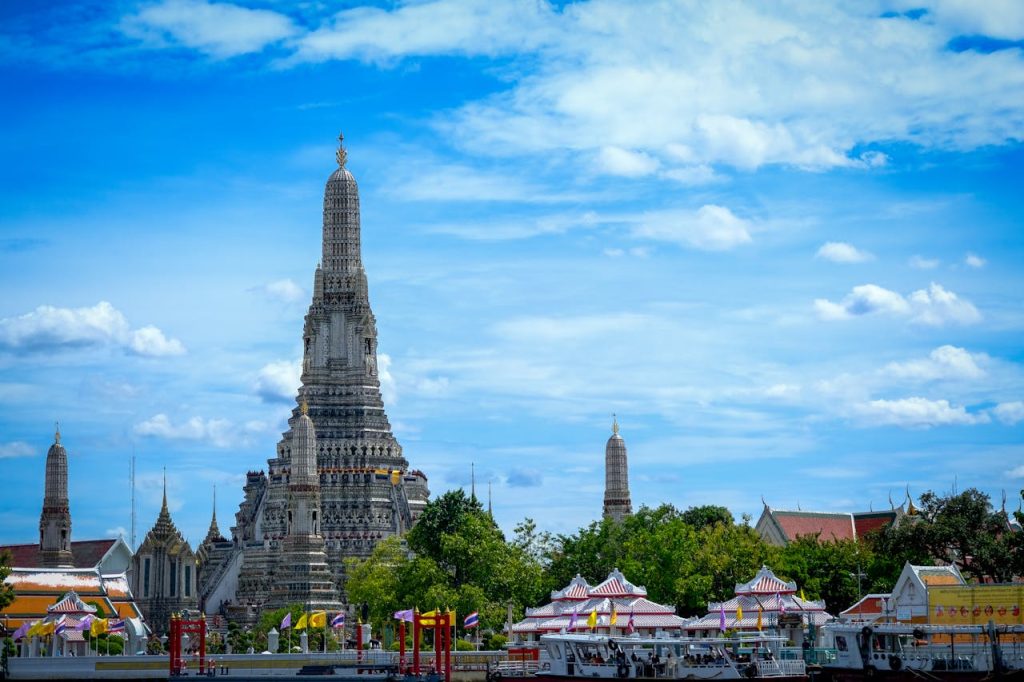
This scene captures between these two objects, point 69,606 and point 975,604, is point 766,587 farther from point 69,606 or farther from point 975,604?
point 69,606

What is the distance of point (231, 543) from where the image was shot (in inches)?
5413

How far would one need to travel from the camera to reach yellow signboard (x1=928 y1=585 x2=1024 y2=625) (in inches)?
2437

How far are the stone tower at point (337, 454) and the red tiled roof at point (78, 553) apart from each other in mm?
9118

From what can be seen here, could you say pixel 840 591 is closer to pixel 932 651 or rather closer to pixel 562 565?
pixel 562 565

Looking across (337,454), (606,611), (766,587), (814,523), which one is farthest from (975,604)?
(337,454)

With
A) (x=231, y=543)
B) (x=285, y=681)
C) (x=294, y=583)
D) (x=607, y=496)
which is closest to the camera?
(x=285, y=681)

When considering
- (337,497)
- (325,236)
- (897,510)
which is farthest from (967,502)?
(325,236)

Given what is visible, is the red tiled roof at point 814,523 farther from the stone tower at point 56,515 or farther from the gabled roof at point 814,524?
the stone tower at point 56,515

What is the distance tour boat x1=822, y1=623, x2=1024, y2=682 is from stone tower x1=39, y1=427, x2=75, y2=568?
2863 inches

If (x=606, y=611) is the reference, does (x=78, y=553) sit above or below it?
above

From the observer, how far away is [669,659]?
64062 mm

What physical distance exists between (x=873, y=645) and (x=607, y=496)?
66036mm

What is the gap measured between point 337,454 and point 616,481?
2213 cm

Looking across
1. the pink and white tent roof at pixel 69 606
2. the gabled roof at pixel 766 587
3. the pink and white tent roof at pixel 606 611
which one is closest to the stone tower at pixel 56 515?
the pink and white tent roof at pixel 69 606
